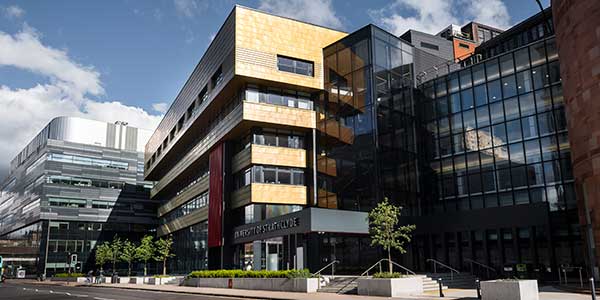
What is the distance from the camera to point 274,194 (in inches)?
1794

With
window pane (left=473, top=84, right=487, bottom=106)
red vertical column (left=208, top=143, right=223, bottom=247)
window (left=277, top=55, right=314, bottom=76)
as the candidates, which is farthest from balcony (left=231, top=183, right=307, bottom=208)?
window pane (left=473, top=84, right=487, bottom=106)

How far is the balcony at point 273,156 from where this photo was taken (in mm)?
45969

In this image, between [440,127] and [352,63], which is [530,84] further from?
[352,63]

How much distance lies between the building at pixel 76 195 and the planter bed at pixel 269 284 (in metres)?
63.8

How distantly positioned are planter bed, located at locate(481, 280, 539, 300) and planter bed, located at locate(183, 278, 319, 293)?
12.3 meters

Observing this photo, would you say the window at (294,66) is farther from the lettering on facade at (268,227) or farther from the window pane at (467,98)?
the lettering on facade at (268,227)

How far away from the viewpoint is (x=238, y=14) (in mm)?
45344

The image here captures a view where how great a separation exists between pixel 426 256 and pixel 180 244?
39230mm

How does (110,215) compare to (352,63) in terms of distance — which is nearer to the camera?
(352,63)

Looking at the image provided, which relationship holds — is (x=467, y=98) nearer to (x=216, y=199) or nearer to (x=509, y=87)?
(x=509, y=87)

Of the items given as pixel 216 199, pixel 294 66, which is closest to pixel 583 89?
pixel 294 66

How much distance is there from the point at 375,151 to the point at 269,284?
13.0 meters

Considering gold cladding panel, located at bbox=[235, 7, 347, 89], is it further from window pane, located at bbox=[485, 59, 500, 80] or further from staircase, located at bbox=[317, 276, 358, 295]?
staircase, located at bbox=[317, 276, 358, 295]

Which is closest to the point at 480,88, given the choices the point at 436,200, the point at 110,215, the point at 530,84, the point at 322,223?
the point at 530,84
